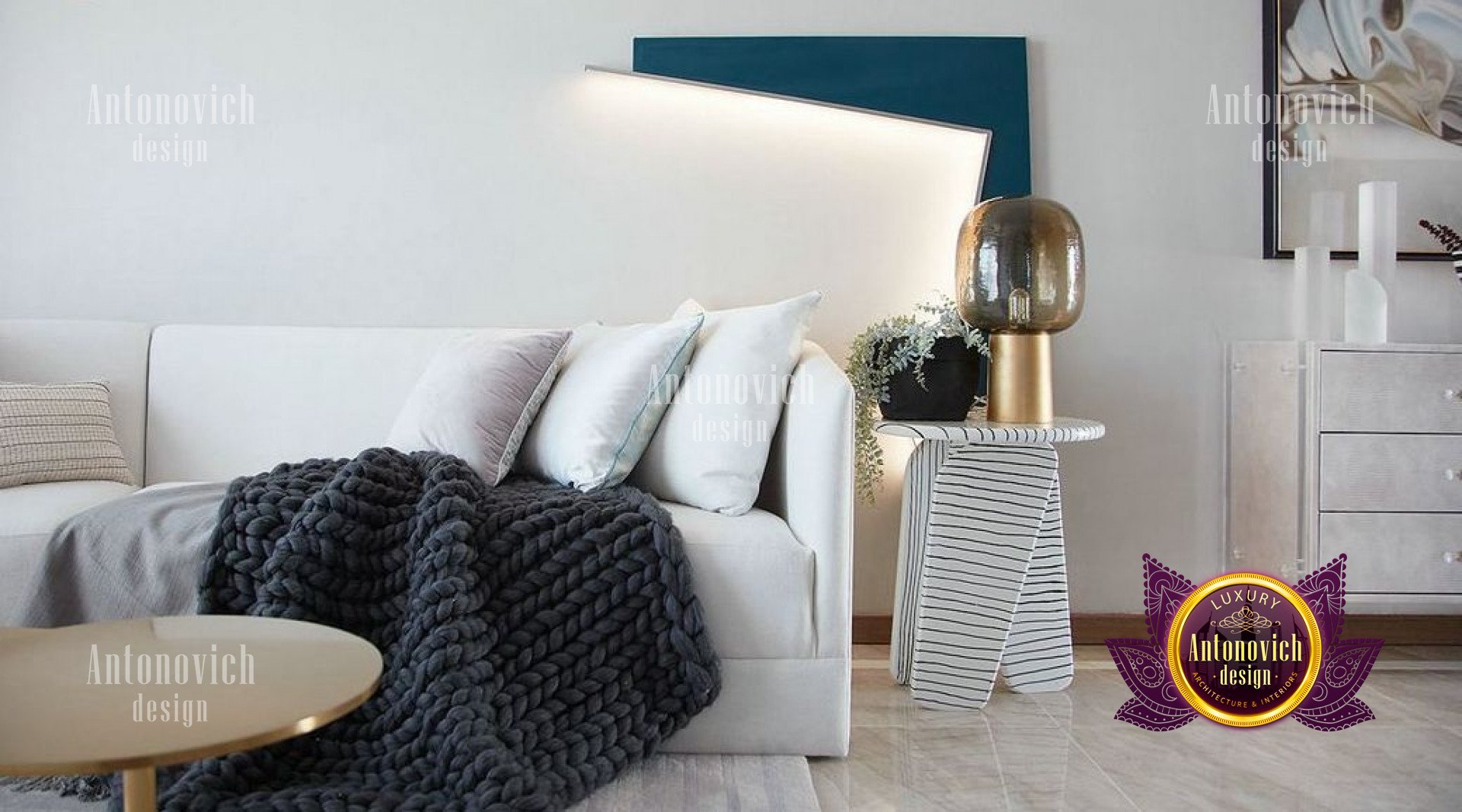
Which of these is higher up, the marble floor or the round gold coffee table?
the round gold coffee table

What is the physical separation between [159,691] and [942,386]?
1713 millimetres

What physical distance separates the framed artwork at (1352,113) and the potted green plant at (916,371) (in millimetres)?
995

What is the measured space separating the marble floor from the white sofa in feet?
0.59

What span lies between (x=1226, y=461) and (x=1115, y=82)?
102cm

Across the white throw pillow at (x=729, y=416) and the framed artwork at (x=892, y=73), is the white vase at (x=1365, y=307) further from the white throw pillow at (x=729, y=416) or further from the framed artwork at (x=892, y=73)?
the white throw pillow at (x=729, y=416)

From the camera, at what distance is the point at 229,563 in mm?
1764

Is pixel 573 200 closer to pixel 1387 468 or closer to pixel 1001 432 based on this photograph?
pixel 1001 432

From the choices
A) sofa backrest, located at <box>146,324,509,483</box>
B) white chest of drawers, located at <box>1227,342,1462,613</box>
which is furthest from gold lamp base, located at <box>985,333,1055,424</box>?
sofa backrest, located at <box>146,324,509,483</box>

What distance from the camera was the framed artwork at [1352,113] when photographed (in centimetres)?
278

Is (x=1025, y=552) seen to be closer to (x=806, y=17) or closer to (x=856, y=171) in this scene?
(x=856, y=171)

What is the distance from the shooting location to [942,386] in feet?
7.82

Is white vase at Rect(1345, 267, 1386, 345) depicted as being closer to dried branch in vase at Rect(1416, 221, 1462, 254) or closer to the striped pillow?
dried branch in vase at Rect(1416, 221, 1462, 254)

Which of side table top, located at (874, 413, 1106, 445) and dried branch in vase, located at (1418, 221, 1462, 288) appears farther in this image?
dried branch in vase, located at (1418, 221, 1462, 288)

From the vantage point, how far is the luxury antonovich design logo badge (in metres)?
2.20
